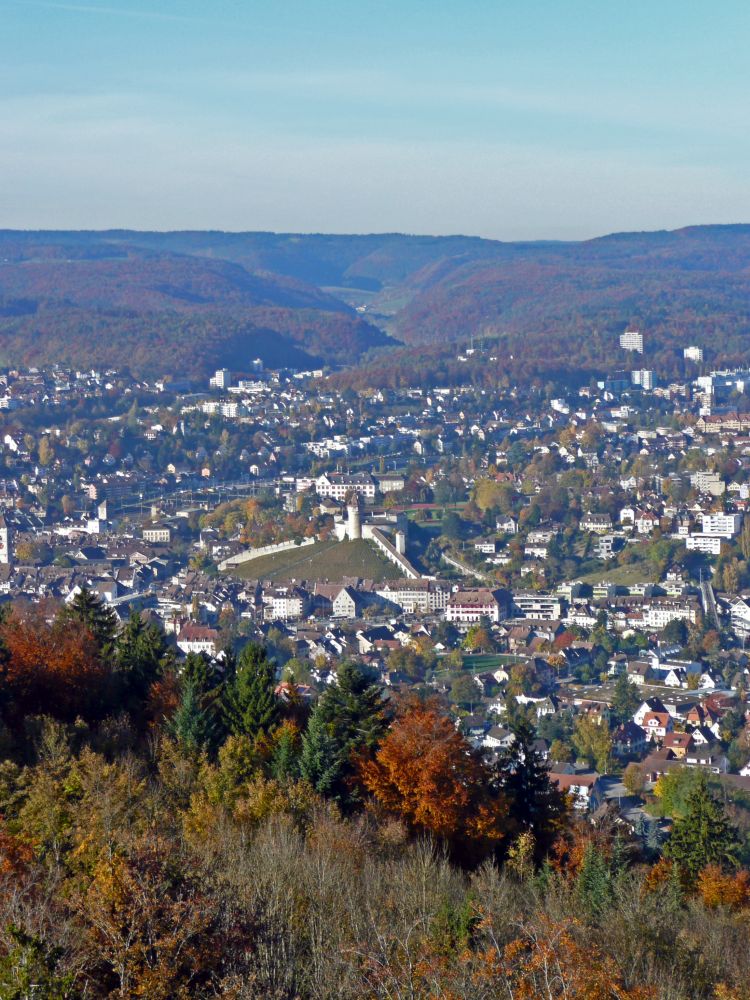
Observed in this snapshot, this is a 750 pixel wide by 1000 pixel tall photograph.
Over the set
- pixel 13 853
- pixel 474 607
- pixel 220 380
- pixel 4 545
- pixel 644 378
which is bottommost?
pixel 4 545

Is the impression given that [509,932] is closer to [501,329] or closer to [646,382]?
[646,382]

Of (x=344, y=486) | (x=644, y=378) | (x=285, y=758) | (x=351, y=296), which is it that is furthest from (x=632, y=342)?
(x=285, y=758)

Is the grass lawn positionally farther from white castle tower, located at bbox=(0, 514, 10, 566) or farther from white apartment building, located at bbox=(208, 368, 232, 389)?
white apartment building, located at bbox=(208, 368, 232, 389)

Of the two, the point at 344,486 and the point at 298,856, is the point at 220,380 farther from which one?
the point at 298,856

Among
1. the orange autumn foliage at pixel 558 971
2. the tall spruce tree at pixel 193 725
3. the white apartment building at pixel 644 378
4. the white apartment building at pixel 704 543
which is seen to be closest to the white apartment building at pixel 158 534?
the white apartment building at pixel 704 543

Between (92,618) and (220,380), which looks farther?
(220,380)

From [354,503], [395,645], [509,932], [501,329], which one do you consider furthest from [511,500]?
[501,329]

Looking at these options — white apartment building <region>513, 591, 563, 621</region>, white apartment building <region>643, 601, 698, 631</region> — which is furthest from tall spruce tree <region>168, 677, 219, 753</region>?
white apartment building <region>513, 591, 563, 621</region>
